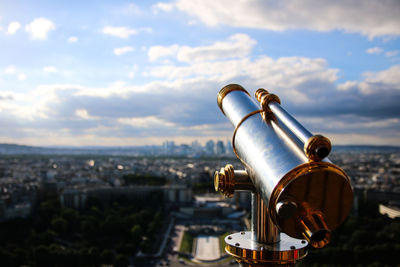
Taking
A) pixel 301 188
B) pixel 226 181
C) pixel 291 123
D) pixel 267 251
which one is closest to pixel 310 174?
pixel 301 188

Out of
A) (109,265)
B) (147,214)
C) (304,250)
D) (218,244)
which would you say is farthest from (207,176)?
(304,250)

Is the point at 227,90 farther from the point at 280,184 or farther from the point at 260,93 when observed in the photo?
the point at 280,184

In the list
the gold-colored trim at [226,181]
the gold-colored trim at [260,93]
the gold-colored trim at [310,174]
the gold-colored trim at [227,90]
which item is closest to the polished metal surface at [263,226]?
the gold-colored trim at [226,181]

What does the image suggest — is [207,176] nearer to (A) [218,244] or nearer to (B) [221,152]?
(A) [218,244]

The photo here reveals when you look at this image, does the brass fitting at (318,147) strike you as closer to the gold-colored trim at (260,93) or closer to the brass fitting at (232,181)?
the brass fitting at (232,181)

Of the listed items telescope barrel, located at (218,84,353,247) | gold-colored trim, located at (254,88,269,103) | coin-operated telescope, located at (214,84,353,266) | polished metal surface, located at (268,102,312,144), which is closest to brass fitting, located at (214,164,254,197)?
coin-operated telescope, located at (214,84,353,266)

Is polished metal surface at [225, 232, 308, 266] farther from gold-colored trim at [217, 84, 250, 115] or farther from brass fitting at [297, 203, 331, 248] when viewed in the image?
gold-colored trim at [217, 84, 250, 115]
